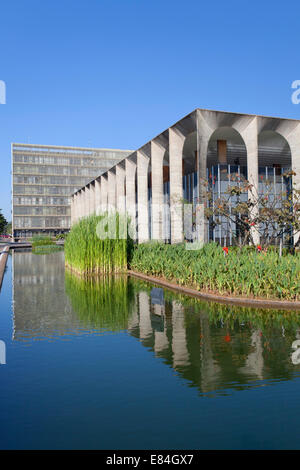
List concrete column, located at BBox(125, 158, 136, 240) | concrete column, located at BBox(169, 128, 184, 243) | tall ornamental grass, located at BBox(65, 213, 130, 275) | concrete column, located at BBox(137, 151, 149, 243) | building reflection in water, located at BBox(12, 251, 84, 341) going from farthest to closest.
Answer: concrete column, located at BBox(125, 158, 136, 240)
concrete column, located at BBox(137, 151, 149, 243)
concrete column, located at BBox(169, 128, 184, 243)
tall ornamental grass, located at BBox(65, 213, 130, 275)
building reflection in water, located at BBox(12, 251, 84, 341)

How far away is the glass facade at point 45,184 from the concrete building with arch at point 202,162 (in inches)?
2077

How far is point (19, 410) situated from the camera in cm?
390

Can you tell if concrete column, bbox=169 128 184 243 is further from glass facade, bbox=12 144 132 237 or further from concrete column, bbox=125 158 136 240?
glass facade, bbox=12 144 132 237

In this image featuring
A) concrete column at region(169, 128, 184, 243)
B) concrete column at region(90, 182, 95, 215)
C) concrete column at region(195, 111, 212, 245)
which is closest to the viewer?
concrete column at region(195, 111, 212, 245)

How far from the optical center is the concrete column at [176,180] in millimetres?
21000

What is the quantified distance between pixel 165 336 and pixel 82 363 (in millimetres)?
1692

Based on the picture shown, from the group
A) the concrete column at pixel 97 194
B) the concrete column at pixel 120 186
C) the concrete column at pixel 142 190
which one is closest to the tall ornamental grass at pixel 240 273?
the concrete column at pixel 142 190

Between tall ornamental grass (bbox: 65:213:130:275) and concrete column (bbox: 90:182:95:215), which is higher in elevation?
concrete column (bbox: 90:182:95:215)

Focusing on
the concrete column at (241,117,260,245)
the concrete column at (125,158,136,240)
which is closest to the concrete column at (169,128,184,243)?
the concrete column at (241,117,260,245)

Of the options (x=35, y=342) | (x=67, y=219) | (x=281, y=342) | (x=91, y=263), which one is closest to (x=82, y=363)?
(x=35, y=342)

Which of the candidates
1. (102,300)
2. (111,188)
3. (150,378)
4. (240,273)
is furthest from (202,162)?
(111,188)

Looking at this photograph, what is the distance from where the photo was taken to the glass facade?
273 ft
